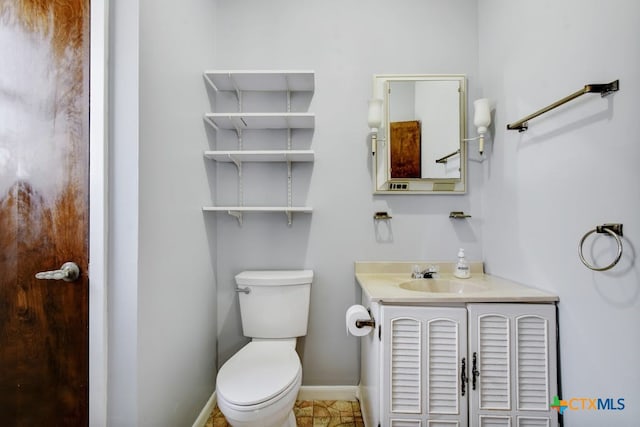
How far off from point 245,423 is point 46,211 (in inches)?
41.7

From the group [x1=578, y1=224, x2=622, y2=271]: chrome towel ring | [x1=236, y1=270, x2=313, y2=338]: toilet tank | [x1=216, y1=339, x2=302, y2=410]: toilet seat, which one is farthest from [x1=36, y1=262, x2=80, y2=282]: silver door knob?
[x1=578, y1=224, x2=622, y2=271]: chrome towel ring

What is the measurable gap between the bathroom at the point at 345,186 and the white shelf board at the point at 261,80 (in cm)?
10

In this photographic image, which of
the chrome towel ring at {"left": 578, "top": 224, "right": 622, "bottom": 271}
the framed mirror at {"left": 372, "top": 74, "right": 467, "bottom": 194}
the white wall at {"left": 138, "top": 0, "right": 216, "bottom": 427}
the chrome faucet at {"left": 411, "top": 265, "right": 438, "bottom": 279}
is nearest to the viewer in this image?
the chrome towel ring at {"left": 578, "top": 224, "right": 622, "bottom": 271}

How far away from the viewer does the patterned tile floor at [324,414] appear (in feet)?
5.41

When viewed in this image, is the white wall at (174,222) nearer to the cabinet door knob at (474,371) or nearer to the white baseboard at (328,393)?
the white baseboard at (328,393)

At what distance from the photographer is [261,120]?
1738mm

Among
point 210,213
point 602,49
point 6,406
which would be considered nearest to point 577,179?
point 602,49

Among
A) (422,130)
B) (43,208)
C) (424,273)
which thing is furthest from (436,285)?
(43,208)

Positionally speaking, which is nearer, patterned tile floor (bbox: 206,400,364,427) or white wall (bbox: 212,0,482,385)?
patterned tile floor (bbox: 206,400,364,427)

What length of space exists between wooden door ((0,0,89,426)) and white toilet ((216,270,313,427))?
533mm

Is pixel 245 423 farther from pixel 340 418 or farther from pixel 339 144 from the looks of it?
pixel 339 144

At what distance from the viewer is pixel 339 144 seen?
188 centimetres

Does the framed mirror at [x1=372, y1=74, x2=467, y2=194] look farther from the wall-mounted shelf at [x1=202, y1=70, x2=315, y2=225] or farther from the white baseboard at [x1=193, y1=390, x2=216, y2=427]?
the white baseboard at [x1=193, y1=390, x2=216, y2=427]

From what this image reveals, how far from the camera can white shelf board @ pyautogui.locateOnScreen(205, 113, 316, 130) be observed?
64.9 inches
